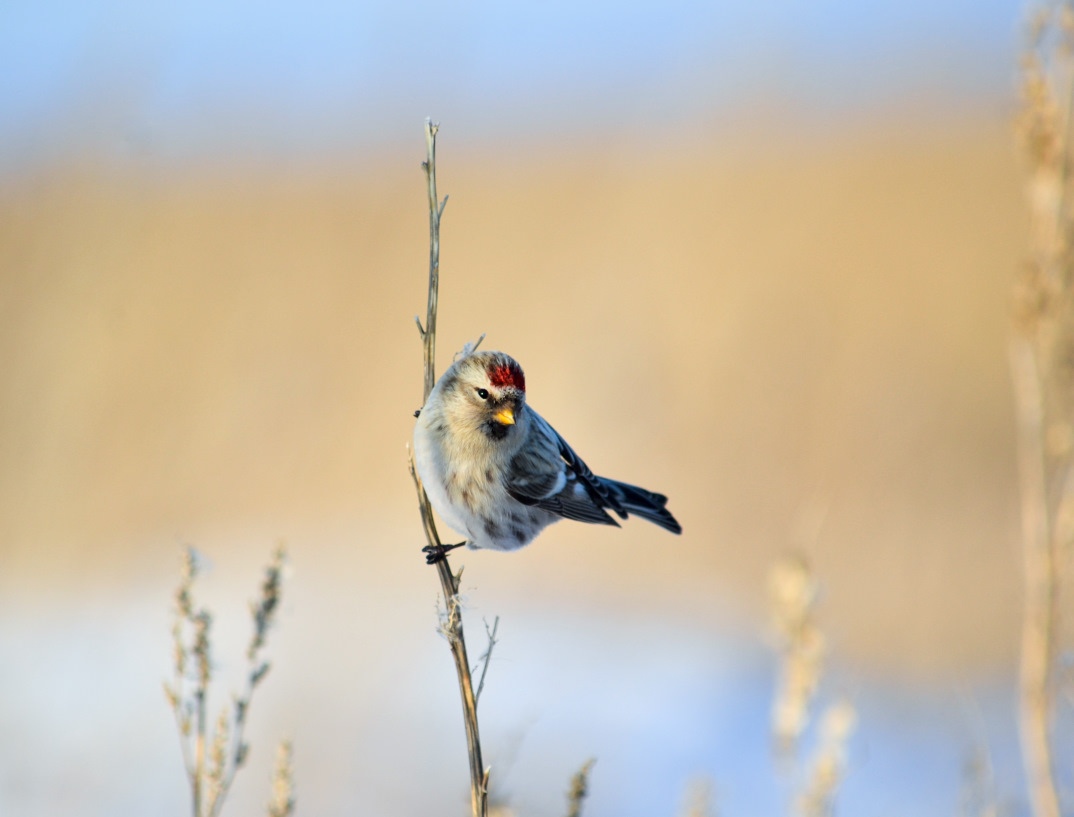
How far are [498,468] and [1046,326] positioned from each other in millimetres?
1208

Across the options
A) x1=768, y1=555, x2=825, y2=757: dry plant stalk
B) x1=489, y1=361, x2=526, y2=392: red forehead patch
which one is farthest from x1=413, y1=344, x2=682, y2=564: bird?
x1=768, y1=555, x2=825, y2=757: dry plant stalk

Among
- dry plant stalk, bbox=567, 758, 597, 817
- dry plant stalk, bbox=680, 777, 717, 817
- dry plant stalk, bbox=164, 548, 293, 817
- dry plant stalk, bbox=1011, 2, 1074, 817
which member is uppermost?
dry plant stalk, bbox=1011, 2, 1074, 817

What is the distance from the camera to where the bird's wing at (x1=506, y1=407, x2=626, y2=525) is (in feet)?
8.05

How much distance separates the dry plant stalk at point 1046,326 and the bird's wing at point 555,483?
35.5 inches

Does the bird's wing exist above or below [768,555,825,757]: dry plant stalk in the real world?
above

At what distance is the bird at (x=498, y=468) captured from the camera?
2230 mm

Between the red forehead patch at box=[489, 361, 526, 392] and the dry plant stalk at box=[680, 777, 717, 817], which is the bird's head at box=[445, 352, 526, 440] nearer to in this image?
the red forehead patch at box=[489, 361, 526, 392]

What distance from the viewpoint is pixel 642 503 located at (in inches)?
102

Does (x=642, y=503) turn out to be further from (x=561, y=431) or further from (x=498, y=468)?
(x=561, y=431)

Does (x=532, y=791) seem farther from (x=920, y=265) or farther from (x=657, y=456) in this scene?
(x=920, y=265)

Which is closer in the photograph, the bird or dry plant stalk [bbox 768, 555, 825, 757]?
dry plant stalk [bbox 768, 555, 825, 757]

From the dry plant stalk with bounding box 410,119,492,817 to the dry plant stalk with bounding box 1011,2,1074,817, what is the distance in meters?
1.18

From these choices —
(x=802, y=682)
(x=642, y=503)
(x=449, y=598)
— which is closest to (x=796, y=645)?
(x=802, y=682)

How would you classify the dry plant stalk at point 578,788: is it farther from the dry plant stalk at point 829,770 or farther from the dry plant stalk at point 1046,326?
the dry plant stalk at point 1046,326
